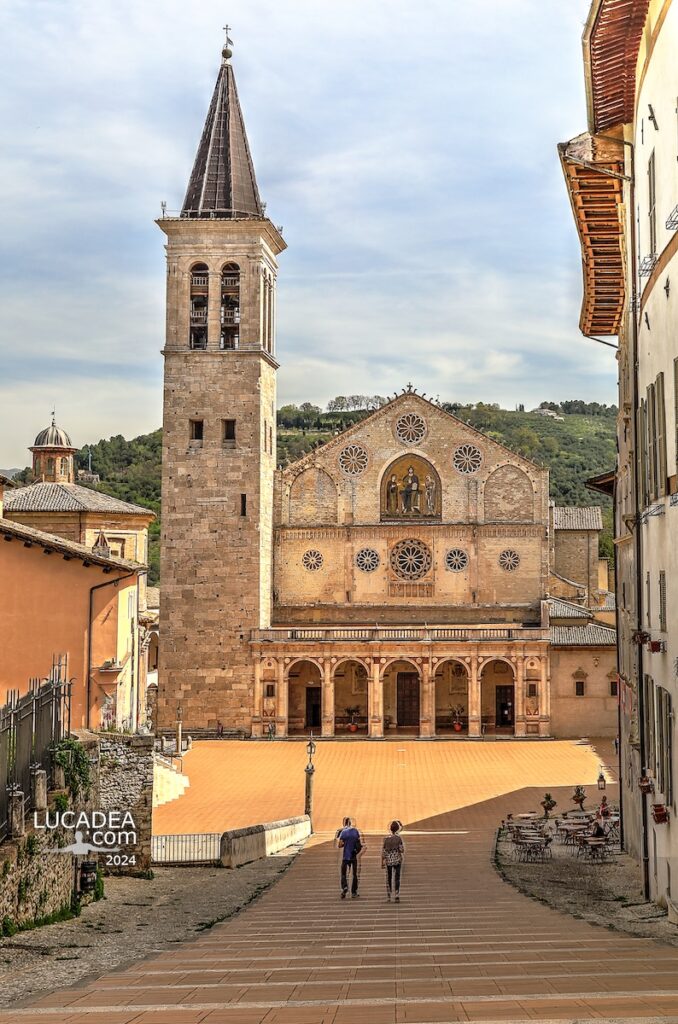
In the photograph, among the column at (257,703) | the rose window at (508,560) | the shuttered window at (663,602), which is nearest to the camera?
the shuttered window at (663,602)

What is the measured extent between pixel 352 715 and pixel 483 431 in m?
34.7

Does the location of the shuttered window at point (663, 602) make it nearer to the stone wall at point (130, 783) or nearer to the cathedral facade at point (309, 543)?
the stone wall at point (130, 783)

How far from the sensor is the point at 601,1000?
23.3 feet

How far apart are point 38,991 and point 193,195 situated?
157 feet

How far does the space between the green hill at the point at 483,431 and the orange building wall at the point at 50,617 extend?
200ft

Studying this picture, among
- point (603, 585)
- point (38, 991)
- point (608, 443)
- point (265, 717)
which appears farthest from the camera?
point (608, 443)

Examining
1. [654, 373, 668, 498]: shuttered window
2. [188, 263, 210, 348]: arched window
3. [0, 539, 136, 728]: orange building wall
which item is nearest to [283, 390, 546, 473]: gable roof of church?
[188, 263, 210, 348]: arched window

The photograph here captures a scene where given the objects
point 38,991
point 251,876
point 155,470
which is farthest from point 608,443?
point 38,991

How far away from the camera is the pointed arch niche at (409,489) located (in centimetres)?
5625

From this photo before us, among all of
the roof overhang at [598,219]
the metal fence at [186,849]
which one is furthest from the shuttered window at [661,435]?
the metal fence at [186,849]

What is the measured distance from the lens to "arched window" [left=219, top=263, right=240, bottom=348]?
53.9 meters

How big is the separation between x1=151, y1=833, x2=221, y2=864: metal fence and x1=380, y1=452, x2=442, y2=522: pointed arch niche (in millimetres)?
32467

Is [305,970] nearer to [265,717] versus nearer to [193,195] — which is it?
[265,717]

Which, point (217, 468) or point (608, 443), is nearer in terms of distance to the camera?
point (217, 468)
